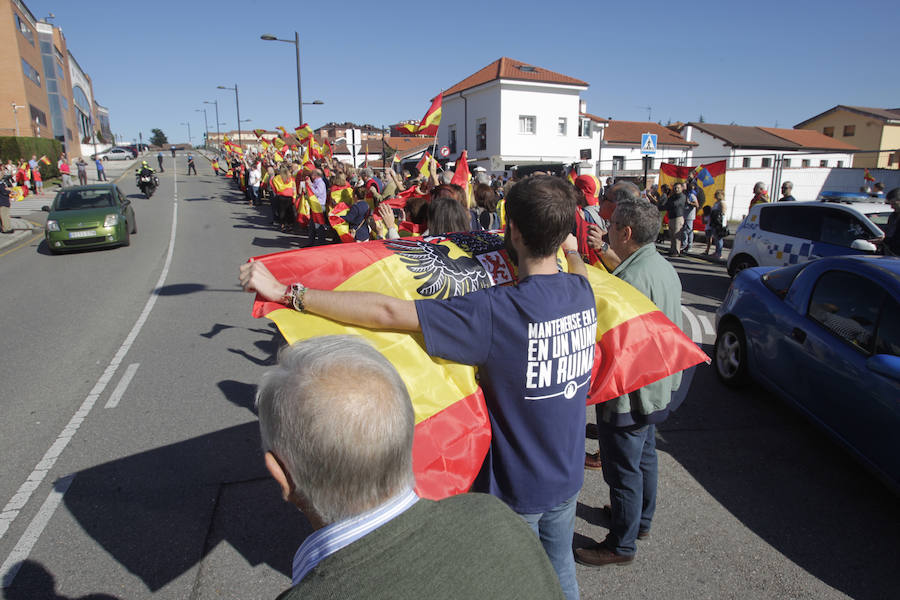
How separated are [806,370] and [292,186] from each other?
14321 mm

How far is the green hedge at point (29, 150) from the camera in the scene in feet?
102

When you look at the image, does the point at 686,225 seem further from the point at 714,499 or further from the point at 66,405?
the point at 66,405

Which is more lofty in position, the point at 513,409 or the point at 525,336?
the point at 525,336

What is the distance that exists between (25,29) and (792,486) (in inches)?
2616

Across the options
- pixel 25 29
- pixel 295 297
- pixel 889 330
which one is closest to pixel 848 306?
pixel 889 330

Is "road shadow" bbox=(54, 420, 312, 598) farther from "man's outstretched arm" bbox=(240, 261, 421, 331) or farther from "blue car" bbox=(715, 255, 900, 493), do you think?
"blue car" bbox=(715, 255, 900, 493)

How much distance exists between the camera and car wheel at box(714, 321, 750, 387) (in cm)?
527

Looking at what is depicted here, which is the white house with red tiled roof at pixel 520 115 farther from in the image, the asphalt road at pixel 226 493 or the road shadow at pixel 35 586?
the road shadow at pixel 35 586

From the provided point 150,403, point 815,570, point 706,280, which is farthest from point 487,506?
point 706,280

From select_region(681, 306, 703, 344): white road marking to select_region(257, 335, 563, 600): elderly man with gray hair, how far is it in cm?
640

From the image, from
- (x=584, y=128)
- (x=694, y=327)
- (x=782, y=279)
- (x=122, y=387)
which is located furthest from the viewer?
(x=584, y=128)

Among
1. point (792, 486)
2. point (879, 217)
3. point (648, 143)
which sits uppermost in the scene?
point (648, 143)

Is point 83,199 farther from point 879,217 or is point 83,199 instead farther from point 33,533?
point 879,217

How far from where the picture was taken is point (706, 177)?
1440cm
